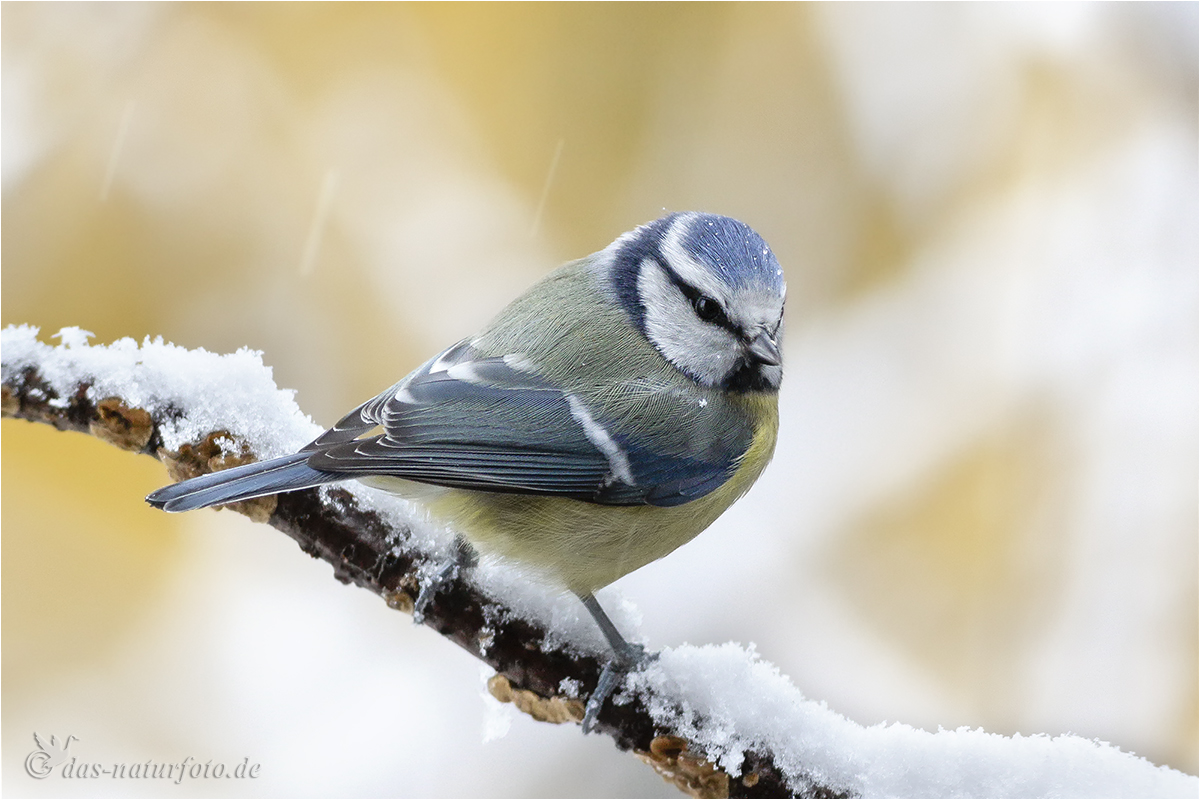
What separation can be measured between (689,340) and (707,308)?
0.06 meters

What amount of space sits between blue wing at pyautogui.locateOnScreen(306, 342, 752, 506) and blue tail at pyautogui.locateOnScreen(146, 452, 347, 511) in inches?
4.9

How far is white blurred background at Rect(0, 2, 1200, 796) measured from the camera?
200 centimetres

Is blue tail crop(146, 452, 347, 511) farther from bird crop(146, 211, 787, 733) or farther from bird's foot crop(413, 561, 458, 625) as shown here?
bird's foot crop(413, 561, 458, 625)

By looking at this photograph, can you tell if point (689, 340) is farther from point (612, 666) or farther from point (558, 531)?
point (612, 666)

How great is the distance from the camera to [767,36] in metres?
2.29

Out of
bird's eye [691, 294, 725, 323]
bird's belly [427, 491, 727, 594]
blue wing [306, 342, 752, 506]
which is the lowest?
bird's belly [427, 491, 727, 594]

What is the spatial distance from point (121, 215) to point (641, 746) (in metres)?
1.78

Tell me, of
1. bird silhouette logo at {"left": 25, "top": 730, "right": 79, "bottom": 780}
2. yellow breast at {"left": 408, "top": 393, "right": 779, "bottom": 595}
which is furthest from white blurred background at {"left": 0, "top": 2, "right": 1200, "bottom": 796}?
yellow breast at {"left": 408, "top": 393, "right": 779, "bottom": 595}

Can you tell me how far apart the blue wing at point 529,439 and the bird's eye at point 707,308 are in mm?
145

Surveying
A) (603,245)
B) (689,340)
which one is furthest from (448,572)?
(603,245)

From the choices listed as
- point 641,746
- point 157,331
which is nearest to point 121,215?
point 157,331

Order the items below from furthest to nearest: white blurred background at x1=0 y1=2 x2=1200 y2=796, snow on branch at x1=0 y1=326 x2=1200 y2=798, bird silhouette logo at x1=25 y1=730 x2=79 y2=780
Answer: white blurred background at x1=0 y1=2 x2=1200 y2=796 → bird silhouette logo at x1=25 y1=730 x2=79 y2=780 → snow on branch at x1=0 y1=326 x2=1200 y2=798

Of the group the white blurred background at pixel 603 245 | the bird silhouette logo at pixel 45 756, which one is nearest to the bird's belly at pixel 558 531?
the white blurred background at pixel 603 245

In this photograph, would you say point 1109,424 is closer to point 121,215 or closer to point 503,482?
point 503,482
